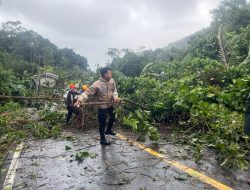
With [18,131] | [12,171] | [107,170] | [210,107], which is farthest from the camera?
[18,131]

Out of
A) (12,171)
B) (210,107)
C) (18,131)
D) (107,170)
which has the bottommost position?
(12,171)

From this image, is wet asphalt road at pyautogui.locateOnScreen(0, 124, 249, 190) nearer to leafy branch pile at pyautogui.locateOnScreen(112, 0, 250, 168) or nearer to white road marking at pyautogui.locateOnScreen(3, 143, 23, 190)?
white road marking at pyautogui.locateOnScreen(3, 143, 23, 190)

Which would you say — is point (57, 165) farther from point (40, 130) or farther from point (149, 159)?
point (40, 130)

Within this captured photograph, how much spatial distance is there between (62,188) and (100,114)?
2.75m

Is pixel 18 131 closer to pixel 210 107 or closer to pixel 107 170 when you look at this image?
pixel 107 170

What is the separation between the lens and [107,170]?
5453 mm

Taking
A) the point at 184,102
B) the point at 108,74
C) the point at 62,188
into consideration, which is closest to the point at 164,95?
the point at 184,102

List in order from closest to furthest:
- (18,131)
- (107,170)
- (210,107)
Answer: (107,170) < (210,107) < (18,131)

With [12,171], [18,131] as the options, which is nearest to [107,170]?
[12,171]

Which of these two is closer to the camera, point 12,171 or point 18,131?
point 12,171

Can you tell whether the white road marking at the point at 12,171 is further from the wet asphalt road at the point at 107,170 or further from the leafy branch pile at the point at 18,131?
the leafy branch pile at the point at 18,131

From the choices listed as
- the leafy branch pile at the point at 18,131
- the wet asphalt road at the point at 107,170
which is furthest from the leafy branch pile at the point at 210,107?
the leafy branch pile at the point at 18,131

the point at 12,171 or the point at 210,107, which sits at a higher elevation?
the point at 210,107

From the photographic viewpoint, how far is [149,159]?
5.96m
